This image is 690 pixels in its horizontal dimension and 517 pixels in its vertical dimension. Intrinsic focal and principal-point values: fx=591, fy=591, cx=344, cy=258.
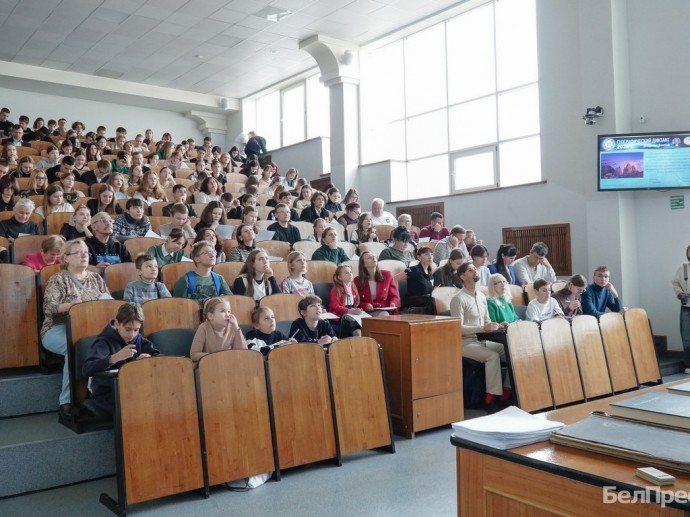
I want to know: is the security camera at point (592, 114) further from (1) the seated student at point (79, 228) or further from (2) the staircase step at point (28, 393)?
(2) the staircase step at point (28, 393)

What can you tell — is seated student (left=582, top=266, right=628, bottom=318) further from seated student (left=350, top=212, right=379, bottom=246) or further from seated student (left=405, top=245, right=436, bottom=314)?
seated student (left=350, top=212, right=379, bottom=246)

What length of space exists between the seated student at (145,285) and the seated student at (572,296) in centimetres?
361

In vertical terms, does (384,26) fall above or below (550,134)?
above

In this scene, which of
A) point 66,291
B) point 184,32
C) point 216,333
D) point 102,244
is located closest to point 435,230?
point 102,244

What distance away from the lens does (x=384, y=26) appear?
962cm

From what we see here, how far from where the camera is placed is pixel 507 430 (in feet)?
3.91

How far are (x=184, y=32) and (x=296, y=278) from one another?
6.78 m

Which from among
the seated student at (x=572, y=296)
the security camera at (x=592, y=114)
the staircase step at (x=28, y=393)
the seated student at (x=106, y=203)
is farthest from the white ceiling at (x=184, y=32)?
the staircase step at (x=28, y=393)

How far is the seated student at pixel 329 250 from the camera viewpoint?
5.46m

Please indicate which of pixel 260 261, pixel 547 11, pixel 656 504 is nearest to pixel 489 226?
pixel 547 11

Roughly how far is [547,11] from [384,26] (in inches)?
113

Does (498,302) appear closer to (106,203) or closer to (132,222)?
(132,222)

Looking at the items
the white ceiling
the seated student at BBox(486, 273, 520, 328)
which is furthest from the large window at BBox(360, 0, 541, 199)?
the seated student at BBox(486, 273, 520, 328)

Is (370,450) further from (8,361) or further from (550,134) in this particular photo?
(550,134)
